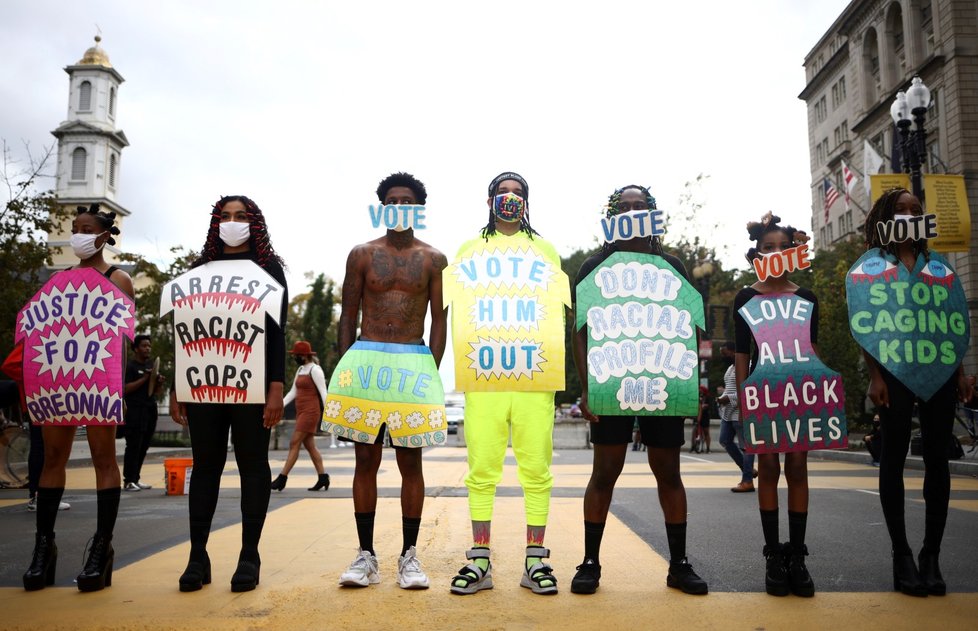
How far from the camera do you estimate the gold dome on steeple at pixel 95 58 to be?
7175 centimetres

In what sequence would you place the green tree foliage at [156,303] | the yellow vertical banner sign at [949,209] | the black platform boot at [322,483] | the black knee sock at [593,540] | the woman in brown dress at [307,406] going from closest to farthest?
→ the black knee sock at [593,540], the black platform boot at [322,483], the woman in brown dress at [307,406], the yellow vertical banner sign at [949,209], the green tree foliage at [156,303]

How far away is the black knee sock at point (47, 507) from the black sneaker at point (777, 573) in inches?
154

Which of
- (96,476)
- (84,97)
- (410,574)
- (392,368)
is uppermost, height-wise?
(84,97)

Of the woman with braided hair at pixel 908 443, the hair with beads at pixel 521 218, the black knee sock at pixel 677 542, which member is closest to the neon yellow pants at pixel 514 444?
the black knee sock at pixel 677 542

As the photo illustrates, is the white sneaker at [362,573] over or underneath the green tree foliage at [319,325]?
underneath

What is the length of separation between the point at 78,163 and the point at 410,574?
3087 inches

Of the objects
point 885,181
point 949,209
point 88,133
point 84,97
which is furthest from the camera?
point 84,97

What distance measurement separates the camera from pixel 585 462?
16.4m

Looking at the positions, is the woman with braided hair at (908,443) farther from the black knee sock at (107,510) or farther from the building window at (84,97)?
the building window at (84,97)

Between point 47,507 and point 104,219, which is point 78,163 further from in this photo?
point 47,507

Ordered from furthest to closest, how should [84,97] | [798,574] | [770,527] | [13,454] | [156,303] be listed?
[84,97]
[156,303]
[13,454]
[770,527]
[798,574]

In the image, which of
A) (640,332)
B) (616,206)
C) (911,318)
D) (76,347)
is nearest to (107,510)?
(76,347)

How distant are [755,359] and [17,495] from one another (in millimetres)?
9463

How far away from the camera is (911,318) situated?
4426mm
